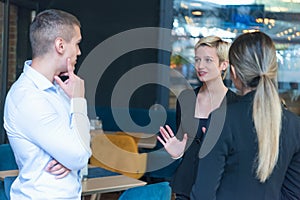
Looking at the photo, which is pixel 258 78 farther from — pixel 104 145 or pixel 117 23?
pixel 117 23

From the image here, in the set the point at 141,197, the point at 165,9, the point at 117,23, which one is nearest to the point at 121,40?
the point at 117,23

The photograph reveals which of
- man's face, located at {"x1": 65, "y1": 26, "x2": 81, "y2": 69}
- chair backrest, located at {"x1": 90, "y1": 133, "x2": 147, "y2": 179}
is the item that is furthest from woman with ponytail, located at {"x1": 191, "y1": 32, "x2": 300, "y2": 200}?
chair backrest, located at {"x1": 90, "y1": 133, "x2": 147, "y2": 179}

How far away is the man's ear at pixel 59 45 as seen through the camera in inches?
60.6

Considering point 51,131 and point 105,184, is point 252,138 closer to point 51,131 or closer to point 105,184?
point 51,131

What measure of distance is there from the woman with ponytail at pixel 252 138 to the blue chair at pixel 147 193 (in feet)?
1.62

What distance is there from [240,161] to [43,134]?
684 millimetres

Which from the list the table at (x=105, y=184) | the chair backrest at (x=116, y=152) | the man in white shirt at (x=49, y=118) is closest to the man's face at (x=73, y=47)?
the man in white shirt at (x=49, y=118)

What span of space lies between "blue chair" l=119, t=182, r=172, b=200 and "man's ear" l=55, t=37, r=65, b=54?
2.64 ft

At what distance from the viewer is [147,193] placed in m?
2.05

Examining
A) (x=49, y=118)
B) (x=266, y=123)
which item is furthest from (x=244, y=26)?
(x=49, y=118)

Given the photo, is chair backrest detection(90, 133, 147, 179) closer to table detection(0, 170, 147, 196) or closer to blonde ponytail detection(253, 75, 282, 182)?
table detection(0, 170, 147, 196)

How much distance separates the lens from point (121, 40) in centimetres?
697

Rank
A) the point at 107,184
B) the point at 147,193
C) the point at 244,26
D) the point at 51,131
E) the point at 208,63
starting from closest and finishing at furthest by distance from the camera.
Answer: the point at 51,131
the point at 147,193
the point at 208,63
the point at 107,184
the point at 244,26

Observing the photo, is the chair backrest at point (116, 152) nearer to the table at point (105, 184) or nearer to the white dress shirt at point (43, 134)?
the table at point (105, 184)
